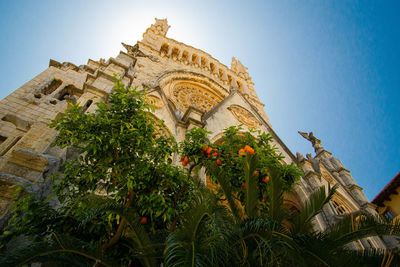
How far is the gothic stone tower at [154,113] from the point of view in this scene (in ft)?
13.4

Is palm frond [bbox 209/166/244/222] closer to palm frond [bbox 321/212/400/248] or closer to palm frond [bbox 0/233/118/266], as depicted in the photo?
palm frond [bbox 321/212/400/248]

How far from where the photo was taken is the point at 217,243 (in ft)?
9.21

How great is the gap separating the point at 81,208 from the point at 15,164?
161 cm

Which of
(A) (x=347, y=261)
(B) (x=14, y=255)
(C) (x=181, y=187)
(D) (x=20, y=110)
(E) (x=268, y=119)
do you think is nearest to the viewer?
(B) (x=14, y=255)

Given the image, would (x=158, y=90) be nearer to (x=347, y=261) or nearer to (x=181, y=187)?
(x=181, y=187)

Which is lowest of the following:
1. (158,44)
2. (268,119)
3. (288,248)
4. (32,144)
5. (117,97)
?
(288,248)

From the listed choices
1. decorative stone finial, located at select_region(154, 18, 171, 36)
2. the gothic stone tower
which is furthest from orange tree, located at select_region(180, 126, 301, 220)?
decorative stone finial, located at select_region(154, 18, 171, 36)

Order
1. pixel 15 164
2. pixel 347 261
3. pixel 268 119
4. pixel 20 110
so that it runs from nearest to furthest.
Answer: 1. pixel 347 261
2. pixel 15 164
3. pixel 20 110
4. pixel 268 119

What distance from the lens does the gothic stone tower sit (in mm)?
4078

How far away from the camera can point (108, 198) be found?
12.2ft

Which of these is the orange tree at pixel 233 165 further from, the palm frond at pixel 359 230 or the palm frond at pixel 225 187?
the palm frond at pixel 359 230

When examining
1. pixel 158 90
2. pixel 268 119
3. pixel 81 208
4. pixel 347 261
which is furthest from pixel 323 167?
pixel 81 208

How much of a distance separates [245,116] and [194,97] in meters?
5.61

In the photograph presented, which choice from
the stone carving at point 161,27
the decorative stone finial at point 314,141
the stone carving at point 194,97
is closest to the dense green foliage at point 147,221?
the stone carving at point 194,97
